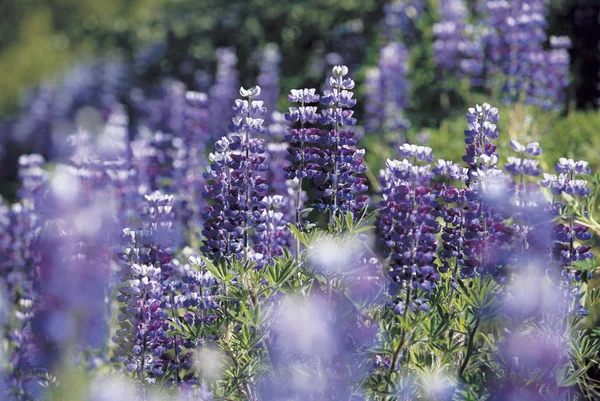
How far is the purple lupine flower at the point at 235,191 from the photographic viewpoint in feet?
8.43

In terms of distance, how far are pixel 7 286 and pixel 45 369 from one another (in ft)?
3.28

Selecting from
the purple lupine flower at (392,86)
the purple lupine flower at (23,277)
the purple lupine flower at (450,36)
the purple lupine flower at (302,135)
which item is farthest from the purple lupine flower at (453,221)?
the purple lupine flower at (450,36)

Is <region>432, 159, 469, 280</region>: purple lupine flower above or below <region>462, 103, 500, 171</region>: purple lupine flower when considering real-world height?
below

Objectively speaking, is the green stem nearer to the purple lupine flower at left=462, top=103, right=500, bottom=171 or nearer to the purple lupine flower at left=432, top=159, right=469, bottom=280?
→ the purple lupine flower at left=432, top=159, right=469, bottom=280

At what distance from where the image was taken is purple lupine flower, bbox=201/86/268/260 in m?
2.57

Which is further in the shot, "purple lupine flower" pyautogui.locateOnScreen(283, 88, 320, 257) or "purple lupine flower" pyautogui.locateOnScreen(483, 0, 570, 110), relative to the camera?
"purple lupine flower" pyautogui.locateOnScreen(483, 0, 570, 110)

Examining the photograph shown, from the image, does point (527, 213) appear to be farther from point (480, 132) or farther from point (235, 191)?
point (235, 191)

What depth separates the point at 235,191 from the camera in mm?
2562

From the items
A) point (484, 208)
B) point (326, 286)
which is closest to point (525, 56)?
point (484, 208)

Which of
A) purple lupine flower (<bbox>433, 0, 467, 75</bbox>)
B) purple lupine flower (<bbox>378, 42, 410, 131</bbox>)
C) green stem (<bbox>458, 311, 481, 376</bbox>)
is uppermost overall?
purple lupine flower (<bbox>433, 0, 467, 75</bbox>)

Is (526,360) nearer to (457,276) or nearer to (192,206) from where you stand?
(457,276)

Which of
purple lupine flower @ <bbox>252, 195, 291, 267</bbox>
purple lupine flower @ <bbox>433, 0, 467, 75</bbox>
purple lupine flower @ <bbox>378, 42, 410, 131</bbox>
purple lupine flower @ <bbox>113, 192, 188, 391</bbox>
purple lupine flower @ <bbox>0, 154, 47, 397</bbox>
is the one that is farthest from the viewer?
purple lupine flower @ <bbox>433, 0, 467, 75</bbox>

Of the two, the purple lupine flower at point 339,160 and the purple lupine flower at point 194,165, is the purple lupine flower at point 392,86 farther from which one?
the purple lupine flower at point 339,160

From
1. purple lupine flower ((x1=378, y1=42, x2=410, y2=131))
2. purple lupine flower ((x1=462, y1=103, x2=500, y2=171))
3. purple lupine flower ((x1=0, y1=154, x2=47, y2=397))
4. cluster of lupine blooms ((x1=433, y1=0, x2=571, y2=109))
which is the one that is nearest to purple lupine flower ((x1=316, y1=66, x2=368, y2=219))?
purple lupine flower ((x1=462, y1=103, x2=500, y2=171))
